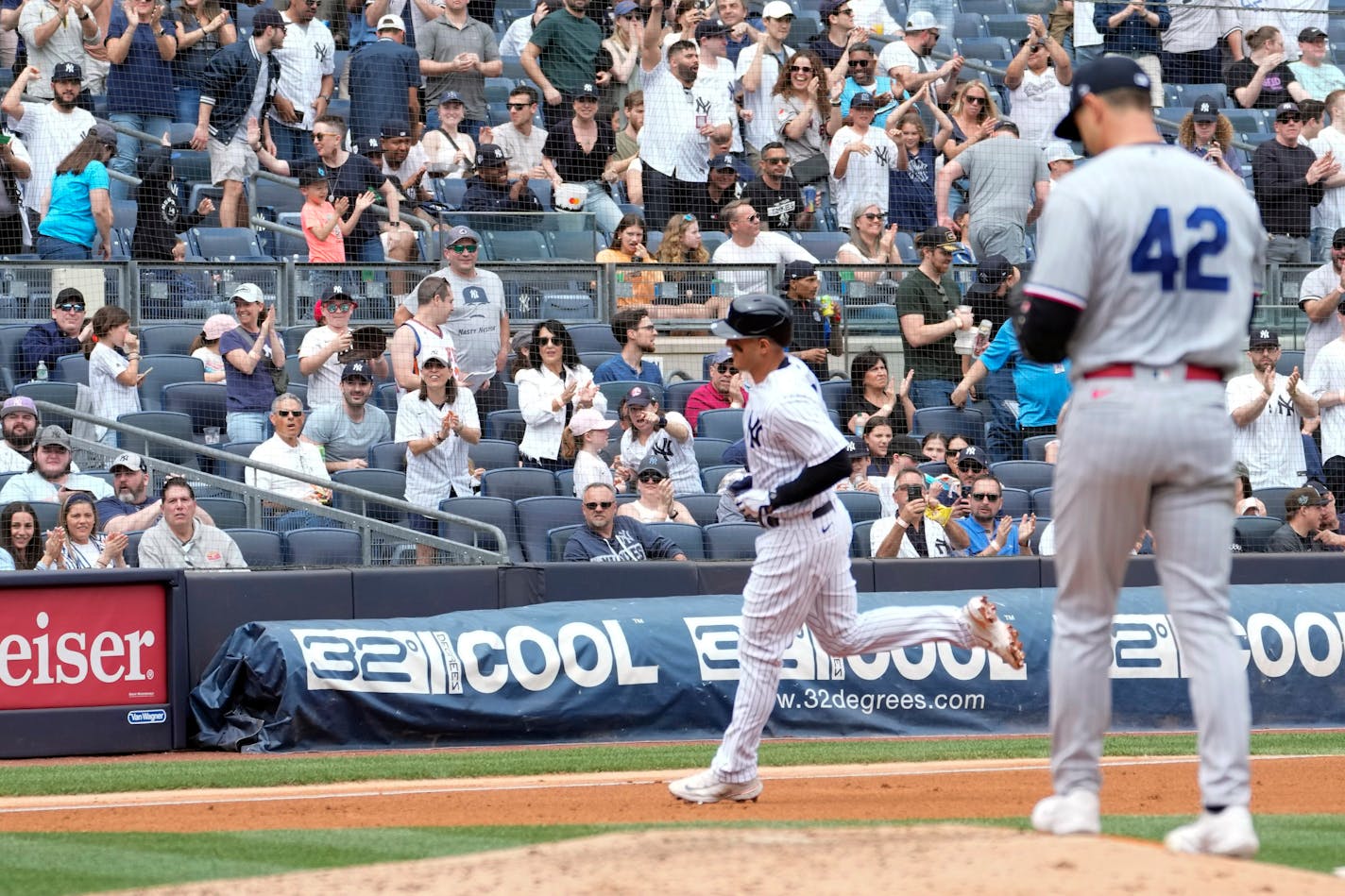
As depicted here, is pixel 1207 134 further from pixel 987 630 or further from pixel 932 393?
pixel 987 630

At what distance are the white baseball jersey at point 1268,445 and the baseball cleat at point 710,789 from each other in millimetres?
7302

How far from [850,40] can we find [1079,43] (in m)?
2.88

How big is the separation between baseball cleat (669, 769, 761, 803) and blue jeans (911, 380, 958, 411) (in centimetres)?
679

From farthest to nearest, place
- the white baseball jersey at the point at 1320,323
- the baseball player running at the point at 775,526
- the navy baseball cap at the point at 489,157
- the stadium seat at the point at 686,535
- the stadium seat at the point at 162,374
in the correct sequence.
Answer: the navy baseball cap at the point at 489,157 → the white baseball jersey at the point at 1320,323 → the stadium seat at the point at 162,374 → the stadium seat at the point at 686,535 → the baseball player running at the point at 775,526

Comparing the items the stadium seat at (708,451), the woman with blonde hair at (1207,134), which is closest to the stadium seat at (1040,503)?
the stadium seat at (708,451)

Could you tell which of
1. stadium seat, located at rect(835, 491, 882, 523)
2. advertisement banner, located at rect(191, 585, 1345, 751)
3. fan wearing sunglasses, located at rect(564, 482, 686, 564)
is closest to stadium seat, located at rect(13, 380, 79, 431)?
advertisement banner, located at rect(191, 585, 1345, 751)

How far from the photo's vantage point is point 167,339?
12930 mm

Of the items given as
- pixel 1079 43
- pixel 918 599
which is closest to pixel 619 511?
pixel 918 599

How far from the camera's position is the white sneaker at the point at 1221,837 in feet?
14.4

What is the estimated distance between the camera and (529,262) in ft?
45.1

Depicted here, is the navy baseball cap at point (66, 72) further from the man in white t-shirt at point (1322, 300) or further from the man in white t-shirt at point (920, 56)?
the man in white t-shirt at point (1322, 300)

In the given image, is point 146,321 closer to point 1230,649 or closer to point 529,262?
point 529,262

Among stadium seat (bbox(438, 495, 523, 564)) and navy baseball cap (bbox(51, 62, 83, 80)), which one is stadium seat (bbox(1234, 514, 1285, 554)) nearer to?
stadium seat (bbox(438, 495, 523, 564))

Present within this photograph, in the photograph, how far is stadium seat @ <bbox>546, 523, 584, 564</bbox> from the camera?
11305 mm
